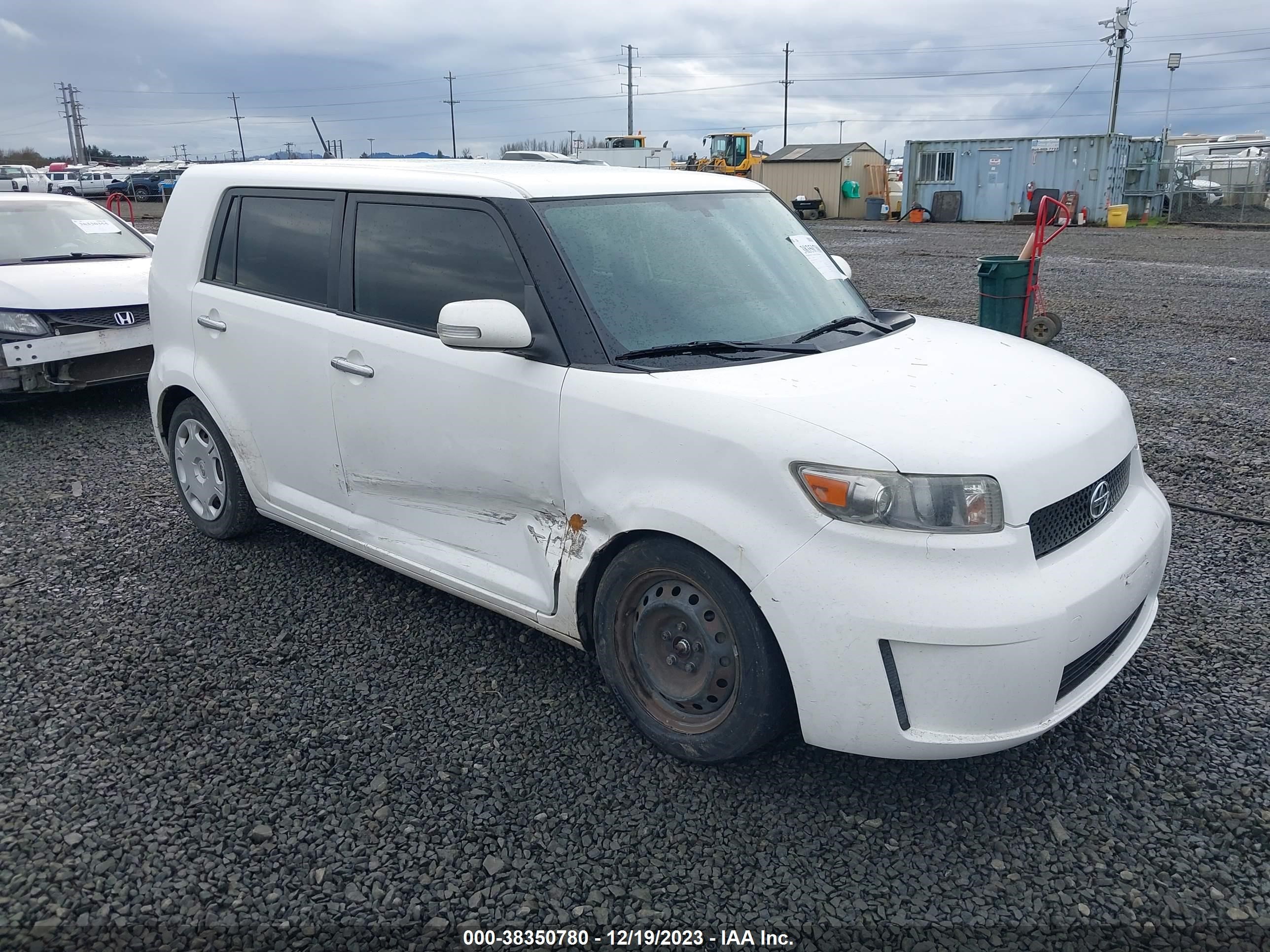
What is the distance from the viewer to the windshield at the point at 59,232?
804cm

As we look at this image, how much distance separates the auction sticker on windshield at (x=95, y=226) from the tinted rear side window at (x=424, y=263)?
5.94 m

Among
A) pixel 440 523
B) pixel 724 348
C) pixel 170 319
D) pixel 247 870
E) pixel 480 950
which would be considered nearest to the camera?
pixel 480 950

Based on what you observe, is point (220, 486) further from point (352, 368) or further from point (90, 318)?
point (90, 318)

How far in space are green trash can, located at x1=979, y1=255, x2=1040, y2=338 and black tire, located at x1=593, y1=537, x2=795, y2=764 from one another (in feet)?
25.1

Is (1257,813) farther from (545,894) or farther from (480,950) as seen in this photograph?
(480,950)

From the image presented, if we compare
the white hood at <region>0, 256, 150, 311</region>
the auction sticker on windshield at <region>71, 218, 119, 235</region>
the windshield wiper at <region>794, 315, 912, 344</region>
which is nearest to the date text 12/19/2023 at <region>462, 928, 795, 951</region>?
the windshield wiper at <region>794, 315, 912, 344</region>

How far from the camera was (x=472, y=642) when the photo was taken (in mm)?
3930

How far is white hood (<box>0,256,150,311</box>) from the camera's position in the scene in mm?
7152

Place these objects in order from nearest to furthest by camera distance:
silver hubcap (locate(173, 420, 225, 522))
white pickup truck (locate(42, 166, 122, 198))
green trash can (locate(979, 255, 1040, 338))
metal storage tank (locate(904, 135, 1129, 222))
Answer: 1. silver hubcap (locate(173, 420, 225, 522))
2. green trash can (locate(979, 255, 1040, 338))
3. metal storage tank (locate(904, 135, 1129, 222))
4. white pickup truck (locate(42, 166, 122, 198))

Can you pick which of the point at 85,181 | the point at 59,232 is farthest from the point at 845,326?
the point at 85,181

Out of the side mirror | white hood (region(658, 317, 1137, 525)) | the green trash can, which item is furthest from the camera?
the green trash can

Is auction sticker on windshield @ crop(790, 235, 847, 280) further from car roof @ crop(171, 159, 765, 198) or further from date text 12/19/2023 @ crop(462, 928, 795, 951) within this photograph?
date text 12/19/2023 @ crop(462, 928, 795, 951)

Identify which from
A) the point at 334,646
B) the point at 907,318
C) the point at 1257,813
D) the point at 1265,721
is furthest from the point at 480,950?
the point at 907,318

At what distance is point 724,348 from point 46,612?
3.16m
